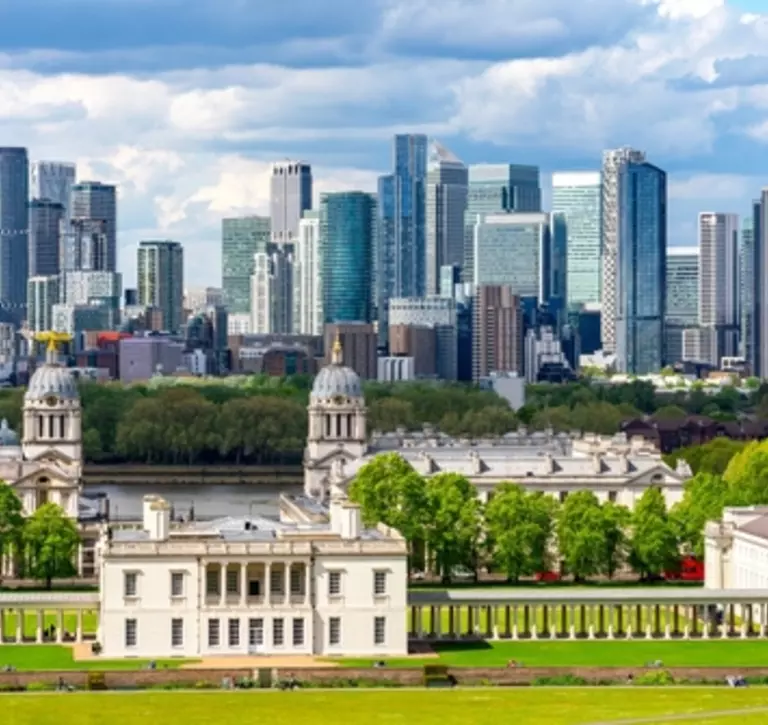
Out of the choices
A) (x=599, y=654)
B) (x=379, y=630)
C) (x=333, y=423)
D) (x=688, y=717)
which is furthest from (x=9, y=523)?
A: (x=688, y=717)

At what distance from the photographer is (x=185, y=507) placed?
158 metres

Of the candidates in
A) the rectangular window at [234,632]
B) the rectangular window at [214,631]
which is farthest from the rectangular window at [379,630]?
the rectangular window at [214,631]

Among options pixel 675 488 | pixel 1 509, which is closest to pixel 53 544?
pixel 1 509

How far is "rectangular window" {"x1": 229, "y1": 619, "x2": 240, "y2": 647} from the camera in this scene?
306 feet

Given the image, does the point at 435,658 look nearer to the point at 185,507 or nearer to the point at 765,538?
the point at 765,538

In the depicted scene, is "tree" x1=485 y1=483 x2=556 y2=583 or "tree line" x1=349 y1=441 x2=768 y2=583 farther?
"tree line" x1=349 y1=441 x2=768 y2=583

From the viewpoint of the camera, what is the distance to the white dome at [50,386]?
144 metres

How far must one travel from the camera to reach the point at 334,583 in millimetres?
94312

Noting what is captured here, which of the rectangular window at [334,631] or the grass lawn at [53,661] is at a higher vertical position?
the rectangular window at [334,631]

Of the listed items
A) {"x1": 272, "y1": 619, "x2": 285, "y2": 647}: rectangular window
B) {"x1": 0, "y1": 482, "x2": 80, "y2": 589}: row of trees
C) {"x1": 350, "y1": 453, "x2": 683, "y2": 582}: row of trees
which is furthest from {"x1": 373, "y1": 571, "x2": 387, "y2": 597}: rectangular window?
{"x1": 0, "y1": 482, "x2": 80, "y2": 589}: row of trees

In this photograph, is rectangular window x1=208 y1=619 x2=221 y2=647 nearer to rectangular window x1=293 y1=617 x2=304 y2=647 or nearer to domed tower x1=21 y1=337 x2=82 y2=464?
rectangular window x1=293 y1=617 x2=304 y2=647

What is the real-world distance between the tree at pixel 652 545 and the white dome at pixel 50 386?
117 feet

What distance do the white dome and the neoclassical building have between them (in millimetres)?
12593

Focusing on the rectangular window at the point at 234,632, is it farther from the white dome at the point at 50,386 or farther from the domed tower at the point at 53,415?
the white dome at the point at 50,386
